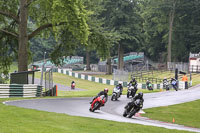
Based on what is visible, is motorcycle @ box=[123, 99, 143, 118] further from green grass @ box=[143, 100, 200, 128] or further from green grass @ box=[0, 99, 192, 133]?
green grass @ box=[0, 99, 192, 133]

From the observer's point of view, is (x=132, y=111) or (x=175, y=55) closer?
(x=132, y=111)

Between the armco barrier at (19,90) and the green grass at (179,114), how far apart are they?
24.7 ft

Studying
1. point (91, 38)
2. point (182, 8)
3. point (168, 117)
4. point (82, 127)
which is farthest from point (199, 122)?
point (182, 8)

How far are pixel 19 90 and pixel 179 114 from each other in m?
9.88

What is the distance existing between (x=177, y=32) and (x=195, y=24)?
3.56m

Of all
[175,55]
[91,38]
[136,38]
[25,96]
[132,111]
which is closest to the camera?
[132,111]

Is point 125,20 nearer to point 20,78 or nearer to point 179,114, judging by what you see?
point 20,78

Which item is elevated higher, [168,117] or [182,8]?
[182,8]

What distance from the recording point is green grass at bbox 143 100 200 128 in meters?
19.8

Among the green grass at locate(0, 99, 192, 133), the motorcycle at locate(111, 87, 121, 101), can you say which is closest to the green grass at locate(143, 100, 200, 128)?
the motorcycle at locate(111, 87, 121, 101)

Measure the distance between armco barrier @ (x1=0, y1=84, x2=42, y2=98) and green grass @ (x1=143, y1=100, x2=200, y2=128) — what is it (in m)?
7.52

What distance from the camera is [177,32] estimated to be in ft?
252

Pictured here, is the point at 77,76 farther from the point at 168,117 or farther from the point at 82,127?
the point at 82,127

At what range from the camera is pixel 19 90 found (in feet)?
84.2
